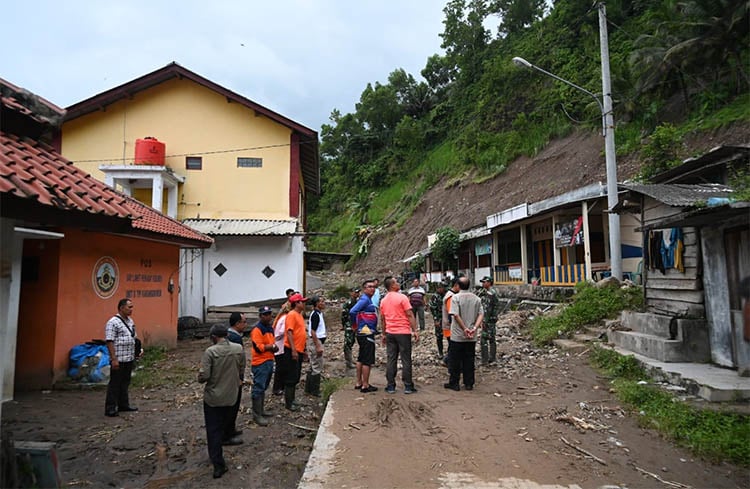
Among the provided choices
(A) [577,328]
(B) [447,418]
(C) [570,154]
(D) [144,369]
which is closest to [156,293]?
(D) [144,369]

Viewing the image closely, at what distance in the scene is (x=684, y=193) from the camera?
253 inches

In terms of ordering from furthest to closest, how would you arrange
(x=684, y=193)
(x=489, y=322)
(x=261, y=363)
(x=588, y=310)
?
(x=588, y=310) → (x=489, y=322) → (x=684, y=193) → (x=261, y=363)

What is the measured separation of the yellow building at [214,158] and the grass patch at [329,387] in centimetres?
867

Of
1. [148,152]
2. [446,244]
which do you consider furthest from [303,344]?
[446,244]

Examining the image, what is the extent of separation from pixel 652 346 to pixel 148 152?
52.3 ft

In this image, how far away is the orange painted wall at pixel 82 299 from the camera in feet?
26.0

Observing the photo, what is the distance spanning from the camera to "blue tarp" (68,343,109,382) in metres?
8.00

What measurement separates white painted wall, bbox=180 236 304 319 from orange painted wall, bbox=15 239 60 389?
310 inches

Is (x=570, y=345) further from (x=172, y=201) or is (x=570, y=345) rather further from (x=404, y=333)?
(x=172, y=201)

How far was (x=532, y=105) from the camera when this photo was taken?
1277 inches

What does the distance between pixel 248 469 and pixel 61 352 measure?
5.39m

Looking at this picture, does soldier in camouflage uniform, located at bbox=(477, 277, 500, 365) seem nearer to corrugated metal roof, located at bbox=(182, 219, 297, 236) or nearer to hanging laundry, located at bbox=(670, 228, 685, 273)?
hanging laundry, located at bbox=(670, 228, 685, 273)

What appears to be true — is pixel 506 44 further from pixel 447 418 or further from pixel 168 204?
pixel 447 418

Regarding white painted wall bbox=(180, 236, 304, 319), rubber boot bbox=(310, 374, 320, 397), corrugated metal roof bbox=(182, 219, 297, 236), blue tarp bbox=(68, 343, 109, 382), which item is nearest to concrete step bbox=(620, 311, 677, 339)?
rubber boot bbox=(310, 374, 320, 397)
